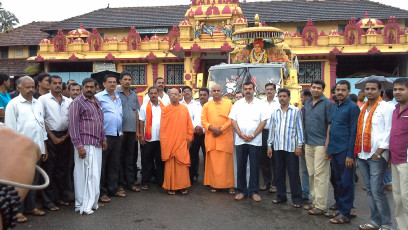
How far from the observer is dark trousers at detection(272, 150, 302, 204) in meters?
4.83

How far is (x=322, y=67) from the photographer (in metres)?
18.9

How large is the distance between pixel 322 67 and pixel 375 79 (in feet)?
51.7

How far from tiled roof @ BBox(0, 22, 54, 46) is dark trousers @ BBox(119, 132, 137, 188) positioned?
2195 cm

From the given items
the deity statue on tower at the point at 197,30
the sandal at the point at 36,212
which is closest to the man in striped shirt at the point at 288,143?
the sandal at the point at 36,212

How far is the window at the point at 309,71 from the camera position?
19.0 metres

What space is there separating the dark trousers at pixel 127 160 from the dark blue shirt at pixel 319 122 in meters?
2.83

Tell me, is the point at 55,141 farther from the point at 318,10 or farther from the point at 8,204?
the point at 318,10

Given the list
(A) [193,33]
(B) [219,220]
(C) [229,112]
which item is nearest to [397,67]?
(A) [193,33]

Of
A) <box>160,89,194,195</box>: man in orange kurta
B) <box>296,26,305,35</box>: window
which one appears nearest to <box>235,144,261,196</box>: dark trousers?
<box>160,89,194,195</box>: man in orange kurta

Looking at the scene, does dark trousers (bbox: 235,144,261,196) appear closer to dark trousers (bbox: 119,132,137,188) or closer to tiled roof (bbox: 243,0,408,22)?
dark trousers (bbox: 119,132,137,188)

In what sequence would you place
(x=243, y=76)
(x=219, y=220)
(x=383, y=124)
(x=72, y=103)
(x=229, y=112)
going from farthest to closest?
1. (x=243, y=76)
2. (x=229, y=112)
3. (x=72, y=103)
4. (x=219, y=220)
5. (x=383, y=124)

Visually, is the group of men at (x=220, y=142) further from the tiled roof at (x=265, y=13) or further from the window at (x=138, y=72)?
the tiled roof at (x=265, y=13)

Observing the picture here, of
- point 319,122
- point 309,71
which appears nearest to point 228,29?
point 309,71

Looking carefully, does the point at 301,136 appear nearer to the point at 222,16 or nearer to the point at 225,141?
the point at 225,141
